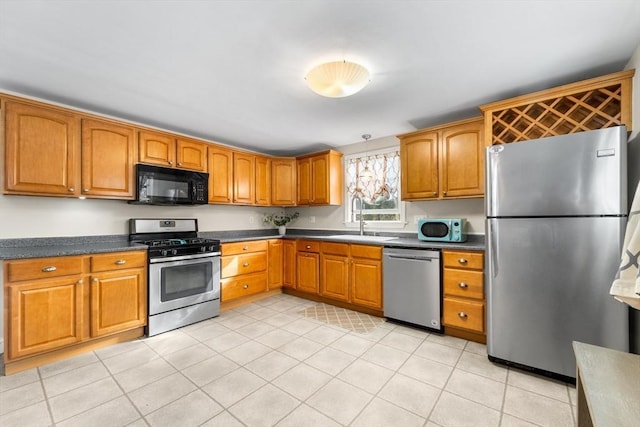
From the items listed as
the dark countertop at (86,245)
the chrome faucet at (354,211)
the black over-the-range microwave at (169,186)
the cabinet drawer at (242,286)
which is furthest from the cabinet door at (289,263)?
the black over-the-range microwave at (169,186)

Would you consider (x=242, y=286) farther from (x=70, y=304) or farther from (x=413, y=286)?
(x=413, y=286)

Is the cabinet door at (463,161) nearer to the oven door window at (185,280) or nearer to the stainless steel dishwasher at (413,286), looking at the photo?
the stainless steel dishwasher at (413,286)

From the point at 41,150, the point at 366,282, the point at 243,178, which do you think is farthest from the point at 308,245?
the point at 41,150

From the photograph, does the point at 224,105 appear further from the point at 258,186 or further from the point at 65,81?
the point at 258,186

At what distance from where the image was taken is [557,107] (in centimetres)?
238

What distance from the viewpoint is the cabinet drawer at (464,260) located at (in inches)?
101

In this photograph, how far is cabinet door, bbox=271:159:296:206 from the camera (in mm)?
4477

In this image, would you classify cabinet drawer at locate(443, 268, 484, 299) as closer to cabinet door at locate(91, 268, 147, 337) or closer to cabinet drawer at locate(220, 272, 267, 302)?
cabinet drawer at locate(220, 272, 267, 302)

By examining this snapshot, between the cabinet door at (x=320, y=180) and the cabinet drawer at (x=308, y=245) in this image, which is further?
the cabinet door at (x=320, y=180)

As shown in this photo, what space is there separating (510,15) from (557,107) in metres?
1.28

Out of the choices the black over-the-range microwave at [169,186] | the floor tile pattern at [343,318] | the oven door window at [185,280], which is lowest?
the floor tile pattern at [343,318]

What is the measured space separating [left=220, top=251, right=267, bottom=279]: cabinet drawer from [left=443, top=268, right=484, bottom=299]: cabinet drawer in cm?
237

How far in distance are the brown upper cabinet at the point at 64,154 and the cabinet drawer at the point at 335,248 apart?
7.51 ft

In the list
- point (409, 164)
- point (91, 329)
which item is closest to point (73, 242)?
point (91, 329)
